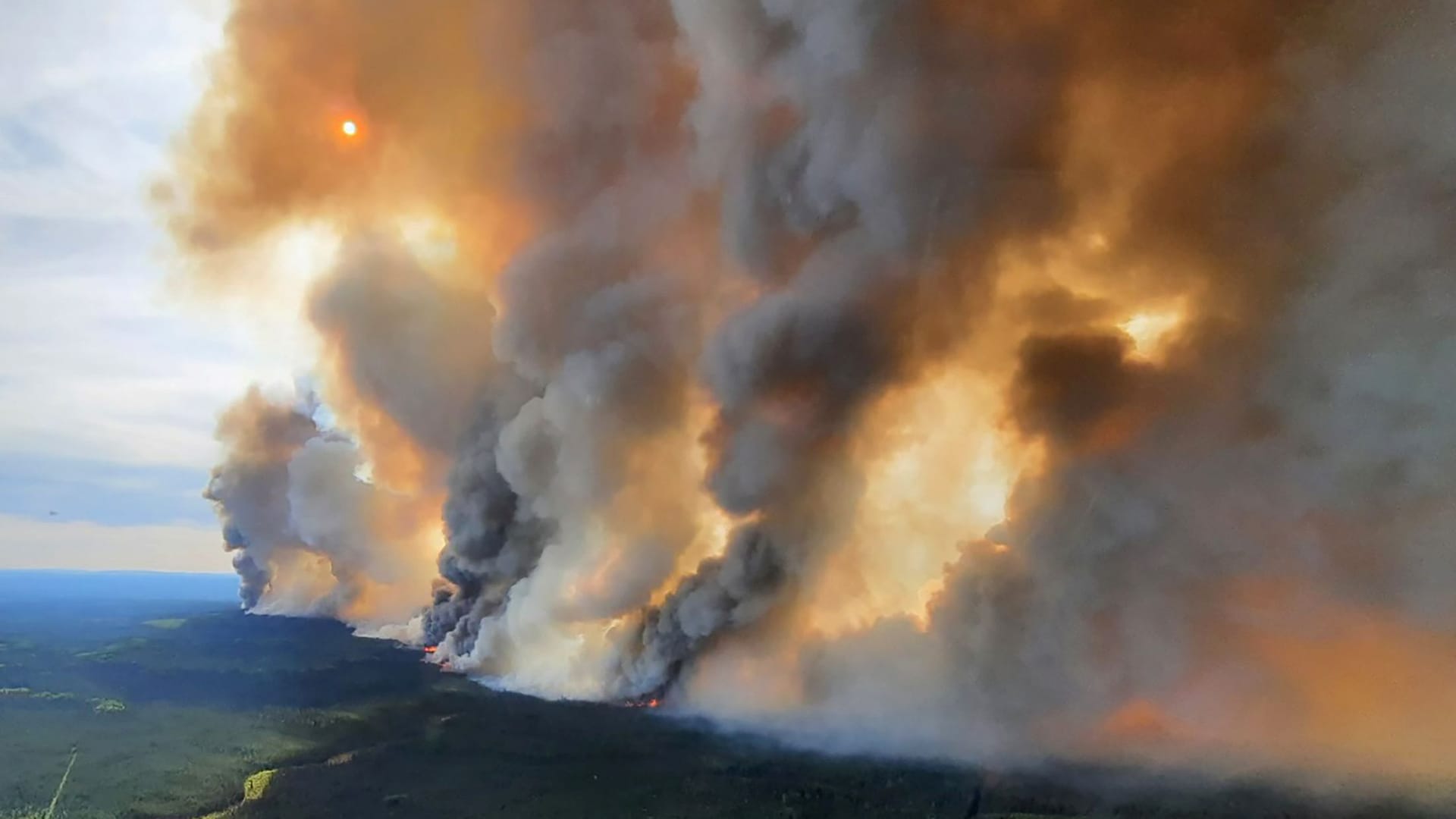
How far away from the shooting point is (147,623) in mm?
119375

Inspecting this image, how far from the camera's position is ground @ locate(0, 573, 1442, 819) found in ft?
106

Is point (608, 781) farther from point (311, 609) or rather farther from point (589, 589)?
point (311, 609)

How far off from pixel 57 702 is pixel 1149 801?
56.9m

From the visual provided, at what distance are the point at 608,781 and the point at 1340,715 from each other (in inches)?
1138

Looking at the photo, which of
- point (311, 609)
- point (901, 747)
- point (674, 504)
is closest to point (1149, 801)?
point (901, 747)

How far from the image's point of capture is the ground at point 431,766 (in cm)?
3244

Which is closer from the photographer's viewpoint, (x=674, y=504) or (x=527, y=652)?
(x=674, y=504)

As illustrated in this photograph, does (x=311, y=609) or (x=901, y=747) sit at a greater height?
(x=311, y=609)

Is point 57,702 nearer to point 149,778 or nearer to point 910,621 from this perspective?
point 149,778

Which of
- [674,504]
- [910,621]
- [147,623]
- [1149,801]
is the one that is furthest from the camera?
[147,623]

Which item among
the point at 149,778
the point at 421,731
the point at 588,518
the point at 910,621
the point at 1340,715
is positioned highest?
the point at 588,518

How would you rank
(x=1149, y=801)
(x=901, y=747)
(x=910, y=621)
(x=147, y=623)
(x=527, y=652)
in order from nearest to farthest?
(x=1149, y=801), (x=901, y=747), (x=910, y=621), (x=527, y=652), (x=147, y=623)

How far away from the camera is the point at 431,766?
39.1 metres

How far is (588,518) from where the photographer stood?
192ft
